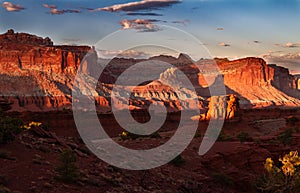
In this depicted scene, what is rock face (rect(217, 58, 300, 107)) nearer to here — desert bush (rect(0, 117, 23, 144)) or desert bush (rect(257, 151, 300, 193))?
desert bush (rect(257, 151, 300, 193))

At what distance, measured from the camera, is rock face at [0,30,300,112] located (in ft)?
353

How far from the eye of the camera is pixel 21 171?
40.3 ft

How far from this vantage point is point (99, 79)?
140375 millimetres

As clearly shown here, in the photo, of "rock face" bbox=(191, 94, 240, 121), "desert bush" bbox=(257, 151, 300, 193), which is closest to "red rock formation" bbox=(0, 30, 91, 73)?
"rock face" bbox=(191, 94, 240, 121)

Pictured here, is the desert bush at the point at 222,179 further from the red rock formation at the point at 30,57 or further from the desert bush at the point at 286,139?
the red rock formation at the point at 30,57

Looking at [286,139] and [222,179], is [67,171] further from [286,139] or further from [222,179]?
[286,139]

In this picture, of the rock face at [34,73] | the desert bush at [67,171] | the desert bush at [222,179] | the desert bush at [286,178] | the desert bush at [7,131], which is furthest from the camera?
the rock face at [34,73]

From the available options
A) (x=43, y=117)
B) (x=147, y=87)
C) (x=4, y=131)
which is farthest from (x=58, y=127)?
(x=147, y=87)

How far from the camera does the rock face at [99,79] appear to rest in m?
108

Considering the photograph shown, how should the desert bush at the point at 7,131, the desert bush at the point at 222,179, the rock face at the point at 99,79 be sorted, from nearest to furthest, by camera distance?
1. the desert bush at the point at 7,131
2. the desert bush at the point at 222,179
3. the rock face at the point at 99,79

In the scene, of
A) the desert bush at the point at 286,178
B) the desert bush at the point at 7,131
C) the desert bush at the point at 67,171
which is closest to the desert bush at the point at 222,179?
the desert bush at the point at 286,178

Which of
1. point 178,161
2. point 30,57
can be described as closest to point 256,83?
point 30,57

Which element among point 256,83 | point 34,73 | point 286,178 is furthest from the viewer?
point 256,83

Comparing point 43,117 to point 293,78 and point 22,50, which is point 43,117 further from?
point 293,78
